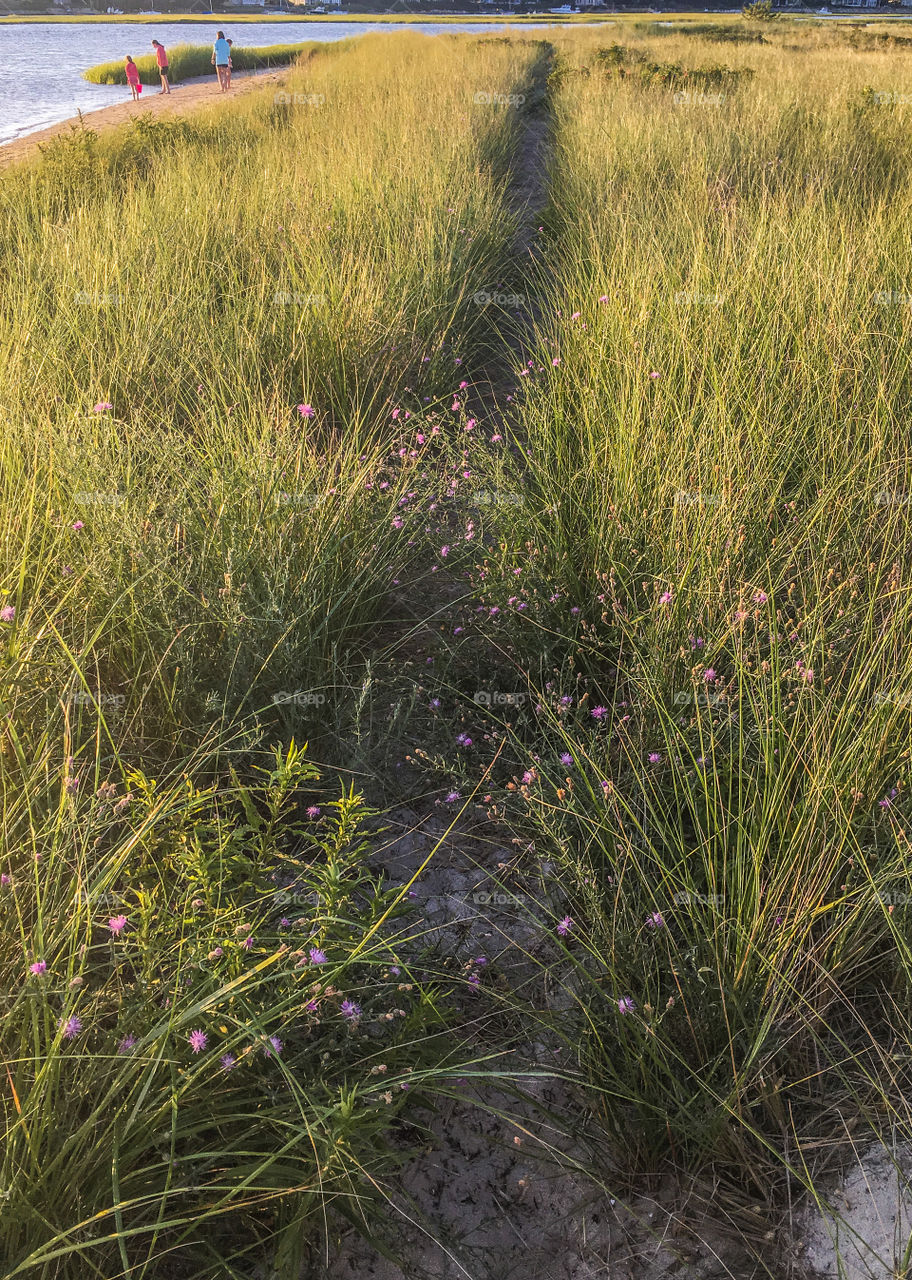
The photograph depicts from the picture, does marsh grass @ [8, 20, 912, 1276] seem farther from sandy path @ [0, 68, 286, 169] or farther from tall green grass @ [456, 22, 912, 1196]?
sandy path @ [0, 68, 286, 169]

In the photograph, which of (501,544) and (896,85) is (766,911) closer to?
(501,544)

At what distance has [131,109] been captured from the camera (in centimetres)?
1598

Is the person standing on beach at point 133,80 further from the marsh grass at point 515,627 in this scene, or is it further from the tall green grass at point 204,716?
the marsh grass at point 515,627

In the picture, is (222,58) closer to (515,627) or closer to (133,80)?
(133,80)

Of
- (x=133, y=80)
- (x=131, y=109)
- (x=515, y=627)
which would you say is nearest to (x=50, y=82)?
(x=133, y=80)

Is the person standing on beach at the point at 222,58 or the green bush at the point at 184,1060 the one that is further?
the person standing on beach at the point at 222,58

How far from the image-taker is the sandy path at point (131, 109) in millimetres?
10848

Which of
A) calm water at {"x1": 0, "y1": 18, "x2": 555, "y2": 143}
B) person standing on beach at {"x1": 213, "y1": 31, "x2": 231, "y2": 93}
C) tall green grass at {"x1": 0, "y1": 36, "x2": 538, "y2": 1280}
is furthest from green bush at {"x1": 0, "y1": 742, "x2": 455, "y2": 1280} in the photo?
person standing on beach at {"x1": 213, "y1": 31, "x2": 231, "y2": 93}

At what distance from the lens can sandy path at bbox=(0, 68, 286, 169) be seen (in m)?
10.8

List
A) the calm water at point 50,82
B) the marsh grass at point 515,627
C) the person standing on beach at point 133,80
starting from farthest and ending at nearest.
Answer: the person standing on beach at point 133,80 < the calm water at point 50,82 < the marsh grass at point 515,627

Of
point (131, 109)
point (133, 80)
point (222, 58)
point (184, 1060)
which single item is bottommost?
point (184, 1060)

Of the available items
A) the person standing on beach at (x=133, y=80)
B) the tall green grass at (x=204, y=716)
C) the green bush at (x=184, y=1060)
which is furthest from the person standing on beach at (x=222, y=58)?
the green bush at (x=184, y=1060)

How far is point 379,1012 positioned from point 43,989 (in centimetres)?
64

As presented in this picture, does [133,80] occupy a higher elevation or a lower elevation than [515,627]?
higher
